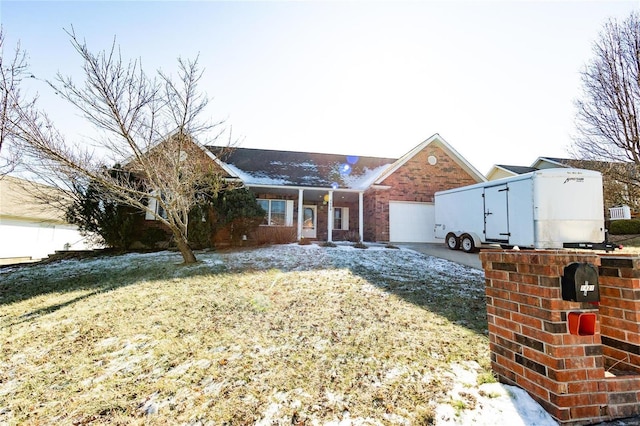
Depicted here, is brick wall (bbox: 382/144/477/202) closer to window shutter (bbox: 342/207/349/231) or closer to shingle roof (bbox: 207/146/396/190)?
shingle roof (bbox: 207/146/396/190)

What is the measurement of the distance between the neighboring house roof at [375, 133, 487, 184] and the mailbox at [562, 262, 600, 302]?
1266cm

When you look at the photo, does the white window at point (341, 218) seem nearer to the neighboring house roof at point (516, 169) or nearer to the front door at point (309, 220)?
the front door at point (309, 220)

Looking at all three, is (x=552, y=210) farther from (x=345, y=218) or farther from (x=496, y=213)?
(x=345, y=218)

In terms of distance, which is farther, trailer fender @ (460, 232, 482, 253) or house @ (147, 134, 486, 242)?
house @ (147, 134, 486, 242)

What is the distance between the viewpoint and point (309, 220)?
1653cm

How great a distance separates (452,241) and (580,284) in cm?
1128

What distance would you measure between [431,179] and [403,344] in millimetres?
13059

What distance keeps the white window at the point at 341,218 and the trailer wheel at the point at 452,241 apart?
5.96m

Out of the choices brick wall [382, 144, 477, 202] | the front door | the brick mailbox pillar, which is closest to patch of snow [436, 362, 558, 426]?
the brick mailbox pillar

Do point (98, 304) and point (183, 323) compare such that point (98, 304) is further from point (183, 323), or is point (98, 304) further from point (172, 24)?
point (172, 24)

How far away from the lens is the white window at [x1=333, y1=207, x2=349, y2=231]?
56.4ft

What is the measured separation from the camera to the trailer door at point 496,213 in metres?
9.72

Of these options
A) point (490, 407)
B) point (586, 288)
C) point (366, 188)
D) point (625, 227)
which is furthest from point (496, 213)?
point (625, 227)

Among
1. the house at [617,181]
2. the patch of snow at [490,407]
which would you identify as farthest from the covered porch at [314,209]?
the patch of snow at [490,407]
